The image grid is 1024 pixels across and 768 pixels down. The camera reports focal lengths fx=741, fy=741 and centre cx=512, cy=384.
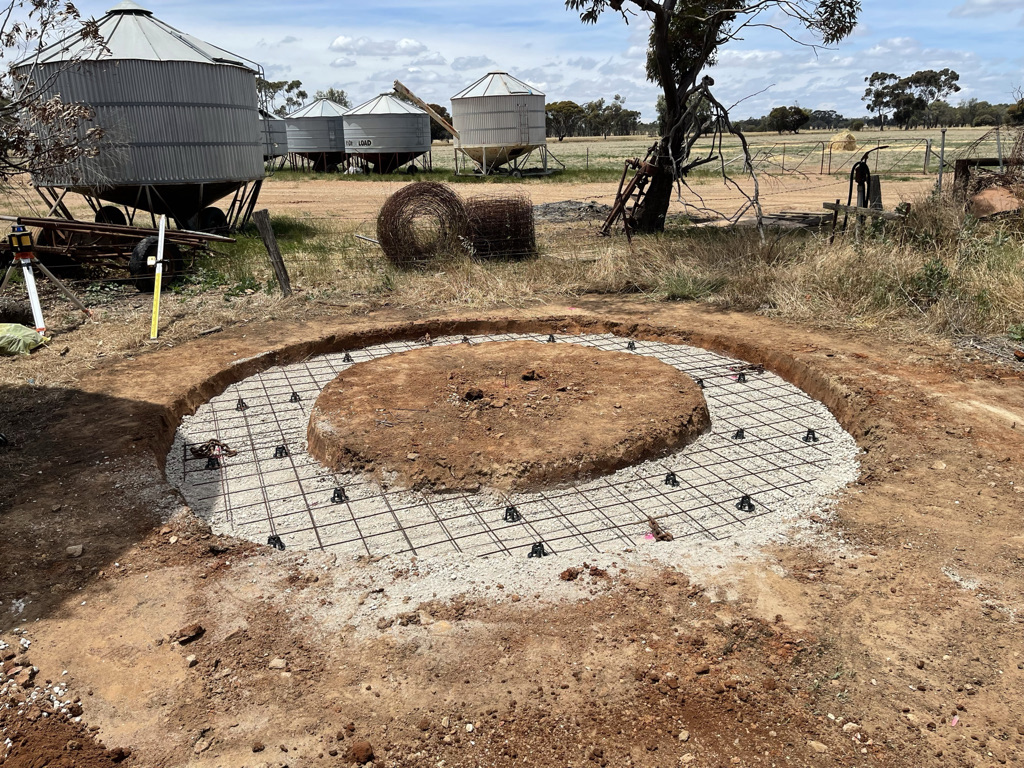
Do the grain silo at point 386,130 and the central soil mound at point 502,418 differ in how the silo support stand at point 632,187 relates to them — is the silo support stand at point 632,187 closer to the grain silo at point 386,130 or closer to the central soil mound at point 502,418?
the central soil mound at point 502,418

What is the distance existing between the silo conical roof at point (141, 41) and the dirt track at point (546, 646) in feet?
30.2

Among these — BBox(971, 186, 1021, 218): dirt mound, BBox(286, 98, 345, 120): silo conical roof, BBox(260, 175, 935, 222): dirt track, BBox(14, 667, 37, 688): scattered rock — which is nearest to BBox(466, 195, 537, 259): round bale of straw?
BBox(971, 186, 1021, 218): dirt mound

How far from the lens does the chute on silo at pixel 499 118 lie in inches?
1249

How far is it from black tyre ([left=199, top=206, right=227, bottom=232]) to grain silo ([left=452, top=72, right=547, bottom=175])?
20.4 m

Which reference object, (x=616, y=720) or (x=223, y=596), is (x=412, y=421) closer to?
(x=223, y=596)

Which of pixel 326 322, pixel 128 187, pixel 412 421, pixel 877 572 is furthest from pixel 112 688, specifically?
pixel 128 187

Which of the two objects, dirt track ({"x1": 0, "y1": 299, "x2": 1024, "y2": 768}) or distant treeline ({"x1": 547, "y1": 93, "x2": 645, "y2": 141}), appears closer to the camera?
dirt track ({"x1": 0, "y1": 299, "x2": 1024, "y2": 768})

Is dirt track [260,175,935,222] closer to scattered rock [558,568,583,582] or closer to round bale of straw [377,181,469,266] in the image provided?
round bale of straw [377,181,469,266]

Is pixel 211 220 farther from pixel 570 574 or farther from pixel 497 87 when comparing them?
pixel 497 87

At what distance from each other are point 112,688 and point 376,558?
136 centimetres

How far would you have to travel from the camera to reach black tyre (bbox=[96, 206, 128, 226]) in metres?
12.2

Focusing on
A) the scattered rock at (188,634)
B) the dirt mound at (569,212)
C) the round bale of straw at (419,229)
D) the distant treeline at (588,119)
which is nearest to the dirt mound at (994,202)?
the round bale of straw at (419,229)

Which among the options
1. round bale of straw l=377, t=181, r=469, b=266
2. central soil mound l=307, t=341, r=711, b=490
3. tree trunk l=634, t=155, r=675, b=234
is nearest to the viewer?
central soil mound l=307, t=341, r=711, b=490

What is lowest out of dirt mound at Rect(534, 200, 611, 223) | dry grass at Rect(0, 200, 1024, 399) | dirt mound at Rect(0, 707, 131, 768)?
dirt mound at Rect(0, 707, 131, 768)
